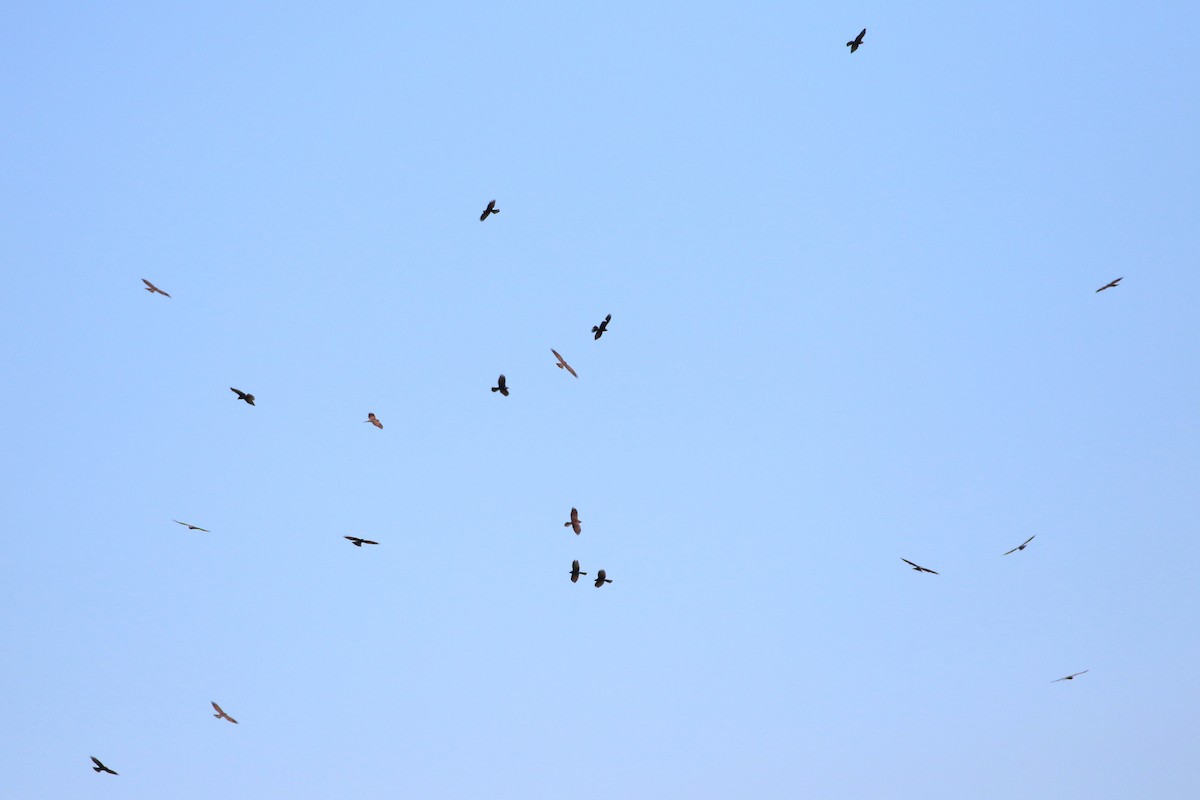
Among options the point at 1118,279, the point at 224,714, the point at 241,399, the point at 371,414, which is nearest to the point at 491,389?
the point at 371,414

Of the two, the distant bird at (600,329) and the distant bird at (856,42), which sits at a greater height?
the distant bird at (856,42)

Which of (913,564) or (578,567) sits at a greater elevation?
(913,564)

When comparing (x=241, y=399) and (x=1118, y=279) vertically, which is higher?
(x=1118, y=279)

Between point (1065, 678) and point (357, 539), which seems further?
point (1065, 678)

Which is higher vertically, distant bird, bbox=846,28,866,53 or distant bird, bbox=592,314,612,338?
distant bird, bbox=846,28,866,53

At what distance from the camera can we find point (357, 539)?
235 feet

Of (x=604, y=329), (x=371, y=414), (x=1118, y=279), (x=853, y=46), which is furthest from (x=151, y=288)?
(x=1118, y=279)

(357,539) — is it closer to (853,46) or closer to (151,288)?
(151,288)

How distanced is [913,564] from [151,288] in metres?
45.1

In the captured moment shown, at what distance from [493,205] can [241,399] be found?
19650 millimetres

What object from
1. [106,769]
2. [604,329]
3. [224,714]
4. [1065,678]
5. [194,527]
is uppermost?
[604,329]

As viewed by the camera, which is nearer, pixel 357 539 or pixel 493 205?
pixel 357 539

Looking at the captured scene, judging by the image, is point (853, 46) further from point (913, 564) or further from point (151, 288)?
point (151, 288)

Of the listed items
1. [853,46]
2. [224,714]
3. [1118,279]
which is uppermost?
[853,46]
